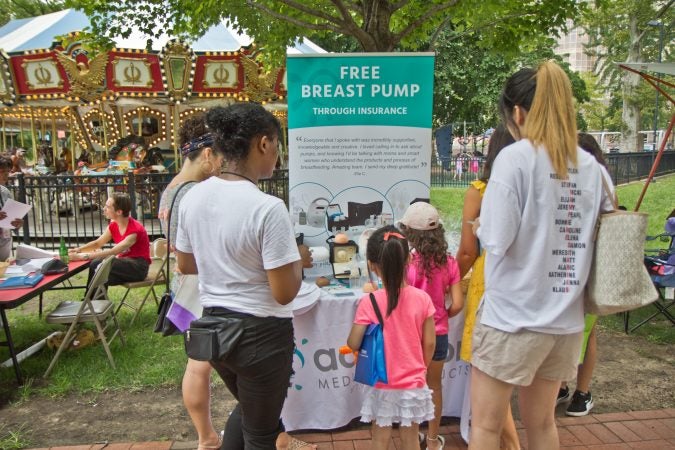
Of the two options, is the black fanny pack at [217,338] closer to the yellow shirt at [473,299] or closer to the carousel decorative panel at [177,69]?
the yellow shirt at [473,299]

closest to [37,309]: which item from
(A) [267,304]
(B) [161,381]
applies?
(B) [161,381]

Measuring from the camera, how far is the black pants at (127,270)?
16.6 ft

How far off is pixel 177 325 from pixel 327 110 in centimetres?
158

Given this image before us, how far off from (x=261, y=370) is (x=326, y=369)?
131 centimetres

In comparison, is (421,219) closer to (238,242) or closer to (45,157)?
(238,242)

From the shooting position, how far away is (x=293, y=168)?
3311 mm

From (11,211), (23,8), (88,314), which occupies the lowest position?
(88,314)

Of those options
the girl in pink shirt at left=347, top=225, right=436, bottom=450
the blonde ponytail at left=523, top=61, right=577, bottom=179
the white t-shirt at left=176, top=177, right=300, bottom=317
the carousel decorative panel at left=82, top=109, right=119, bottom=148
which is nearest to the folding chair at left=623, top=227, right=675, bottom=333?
the girl in pink shirt at left=347, top=225, right=436, bottom=450

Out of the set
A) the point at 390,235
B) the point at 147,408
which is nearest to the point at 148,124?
the point at 147,408

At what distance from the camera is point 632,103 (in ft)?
82.6

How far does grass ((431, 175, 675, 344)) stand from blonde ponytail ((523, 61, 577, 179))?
1768mm

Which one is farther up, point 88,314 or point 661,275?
point 661,275

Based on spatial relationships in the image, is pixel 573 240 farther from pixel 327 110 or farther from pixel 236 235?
pixel 327 110

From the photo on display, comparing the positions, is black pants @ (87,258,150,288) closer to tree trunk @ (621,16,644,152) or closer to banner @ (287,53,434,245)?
banner @ (287,53,434,245)
